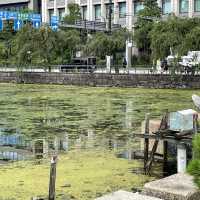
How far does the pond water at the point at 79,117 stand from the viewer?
1625 cm

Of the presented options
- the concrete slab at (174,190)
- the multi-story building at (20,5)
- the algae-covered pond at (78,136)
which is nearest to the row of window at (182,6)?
the multi-story building at (20,5)

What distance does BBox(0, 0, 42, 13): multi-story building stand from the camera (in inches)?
3699

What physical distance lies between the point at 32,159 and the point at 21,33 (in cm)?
3914

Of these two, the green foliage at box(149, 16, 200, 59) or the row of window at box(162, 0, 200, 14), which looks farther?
the row of window at box(162, 0, 200, 14)

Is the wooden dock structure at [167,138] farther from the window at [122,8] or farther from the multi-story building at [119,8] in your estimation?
the window at [122,8]

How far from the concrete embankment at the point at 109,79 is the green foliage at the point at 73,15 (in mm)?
19269

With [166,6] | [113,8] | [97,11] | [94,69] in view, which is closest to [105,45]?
[94,69]

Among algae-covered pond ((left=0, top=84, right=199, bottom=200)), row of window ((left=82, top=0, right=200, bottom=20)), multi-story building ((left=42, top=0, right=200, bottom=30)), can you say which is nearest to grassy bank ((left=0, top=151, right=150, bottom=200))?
algae-covered pond ((left=0, top=84, right=199, bottom=200))

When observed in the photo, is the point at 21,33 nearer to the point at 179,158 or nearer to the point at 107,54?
the point at 107,54

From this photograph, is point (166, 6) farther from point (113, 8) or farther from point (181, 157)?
point (181, 157)

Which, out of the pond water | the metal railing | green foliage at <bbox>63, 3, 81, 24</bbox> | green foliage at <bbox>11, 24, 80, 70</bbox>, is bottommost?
the pond water

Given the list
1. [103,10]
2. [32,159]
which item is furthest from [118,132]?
[103,10]

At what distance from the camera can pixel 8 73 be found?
4988 cm

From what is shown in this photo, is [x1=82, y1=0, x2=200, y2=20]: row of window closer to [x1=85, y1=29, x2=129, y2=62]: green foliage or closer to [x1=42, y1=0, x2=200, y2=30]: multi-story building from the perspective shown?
[x1=42, y1=0, x2=200, y2=30]: multi-story building
